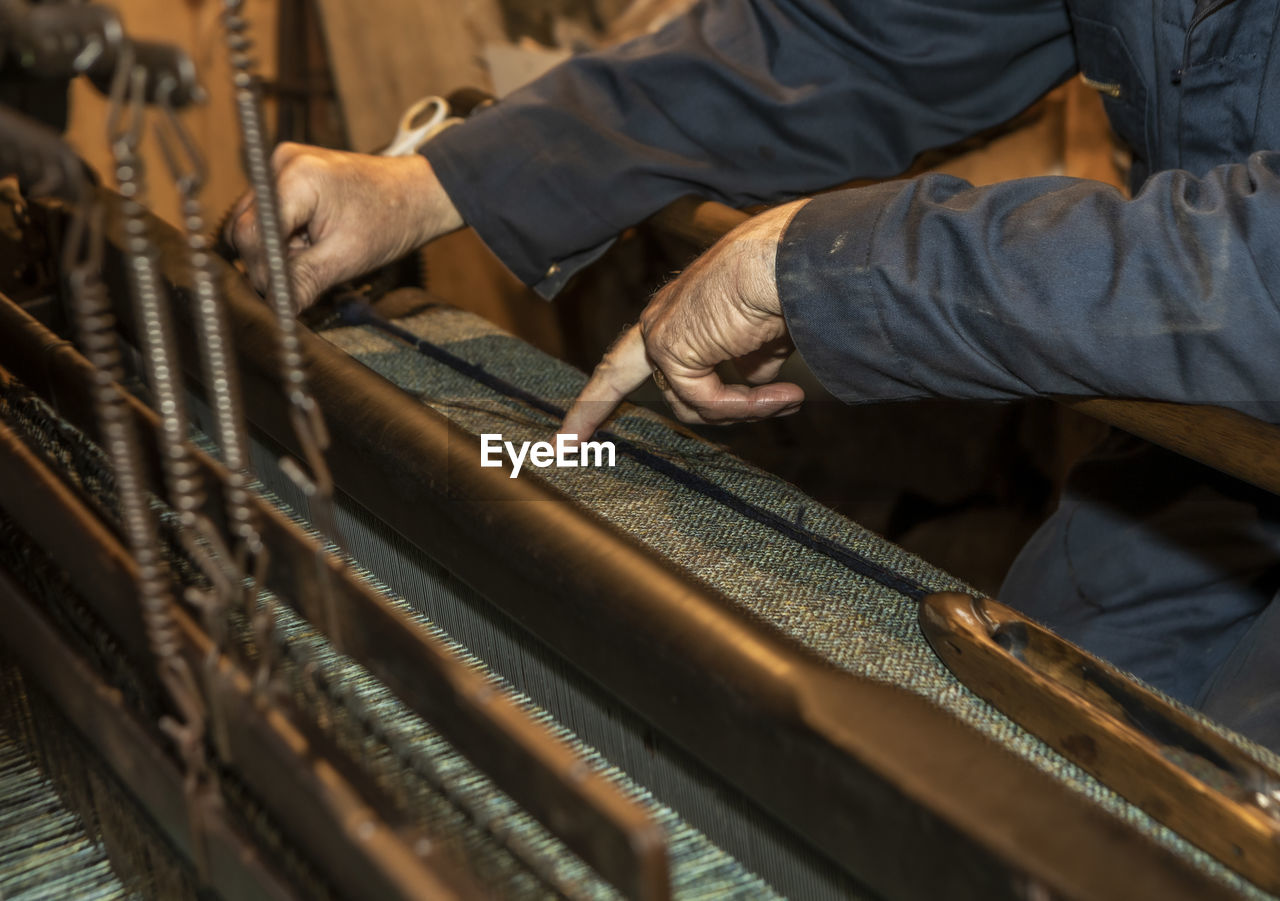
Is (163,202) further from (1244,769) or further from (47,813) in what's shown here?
(1244,769)

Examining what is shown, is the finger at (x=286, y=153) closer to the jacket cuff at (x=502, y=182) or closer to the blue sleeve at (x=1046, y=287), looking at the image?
the jacket cuff at (x=502, y=182)

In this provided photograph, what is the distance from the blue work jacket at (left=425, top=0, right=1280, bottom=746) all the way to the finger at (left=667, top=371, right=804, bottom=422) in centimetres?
8

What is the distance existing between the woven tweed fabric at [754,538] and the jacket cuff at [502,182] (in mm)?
136

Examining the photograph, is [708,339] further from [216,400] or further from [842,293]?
[216,400]

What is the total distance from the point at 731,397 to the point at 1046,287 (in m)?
0.26

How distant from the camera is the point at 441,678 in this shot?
0.39m

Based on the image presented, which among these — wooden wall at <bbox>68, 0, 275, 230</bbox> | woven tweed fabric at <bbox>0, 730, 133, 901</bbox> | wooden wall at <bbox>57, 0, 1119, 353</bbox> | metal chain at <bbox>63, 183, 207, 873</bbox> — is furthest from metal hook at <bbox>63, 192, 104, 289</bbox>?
wooden wall at <bbox>68, 0, 275, 230</bbox>

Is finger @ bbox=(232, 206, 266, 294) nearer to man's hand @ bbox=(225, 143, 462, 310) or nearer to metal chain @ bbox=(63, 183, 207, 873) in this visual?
man's hand @ bbox=(225, 143, 462, 310)

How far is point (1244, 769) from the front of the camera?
50cm

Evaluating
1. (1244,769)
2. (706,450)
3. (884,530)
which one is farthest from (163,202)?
(1244,769)

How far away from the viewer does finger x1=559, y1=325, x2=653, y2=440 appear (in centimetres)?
83

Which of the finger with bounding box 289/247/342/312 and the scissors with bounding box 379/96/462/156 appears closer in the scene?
the finger with bounding box 289/247/342/312
